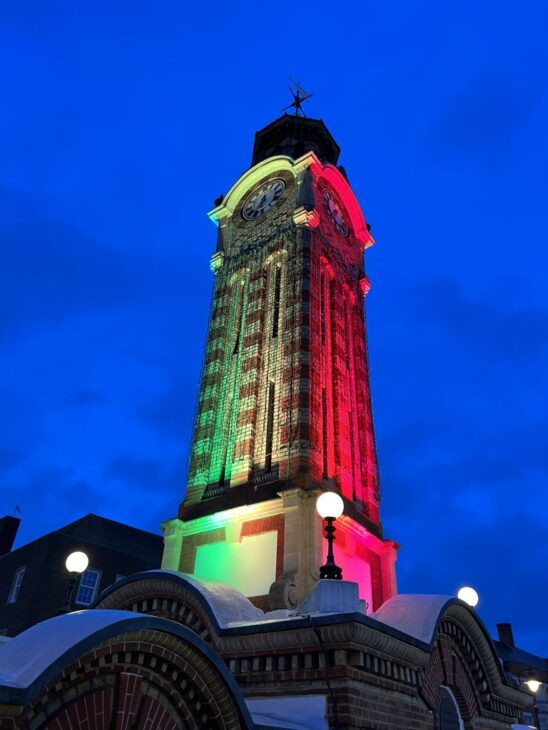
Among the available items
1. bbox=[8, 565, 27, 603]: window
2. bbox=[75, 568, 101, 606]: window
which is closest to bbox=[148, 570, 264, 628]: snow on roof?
bbox=[75, 568, 101, 606]: window

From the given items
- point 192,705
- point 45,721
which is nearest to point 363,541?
point 192,705

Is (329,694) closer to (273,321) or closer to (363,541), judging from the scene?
(363,541)

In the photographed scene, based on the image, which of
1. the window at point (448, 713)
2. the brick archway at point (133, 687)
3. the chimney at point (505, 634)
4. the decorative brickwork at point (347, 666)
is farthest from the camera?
the chimney at point (505, 634)

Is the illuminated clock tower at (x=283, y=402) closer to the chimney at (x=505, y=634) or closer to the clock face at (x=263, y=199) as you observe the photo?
the clock face at (x=263, y=199)

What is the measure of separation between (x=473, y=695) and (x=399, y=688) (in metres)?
4.72

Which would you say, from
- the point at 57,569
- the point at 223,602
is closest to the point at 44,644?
the point at 223,602

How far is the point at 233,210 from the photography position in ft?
97.5

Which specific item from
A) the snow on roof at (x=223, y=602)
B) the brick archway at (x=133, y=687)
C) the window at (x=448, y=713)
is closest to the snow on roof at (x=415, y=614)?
the window at (x=448, y=713)

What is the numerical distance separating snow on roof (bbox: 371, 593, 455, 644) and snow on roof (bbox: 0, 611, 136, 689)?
6.94 m

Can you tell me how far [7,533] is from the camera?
39.2 m

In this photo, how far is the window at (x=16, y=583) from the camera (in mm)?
32688

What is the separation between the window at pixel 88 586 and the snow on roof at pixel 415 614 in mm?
24227

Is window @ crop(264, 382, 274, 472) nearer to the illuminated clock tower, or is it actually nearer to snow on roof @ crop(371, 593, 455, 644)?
the illuminated clock tower

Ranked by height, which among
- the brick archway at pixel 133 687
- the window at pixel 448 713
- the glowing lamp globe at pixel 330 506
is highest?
the glowing lamp globe at pixel 330 506
